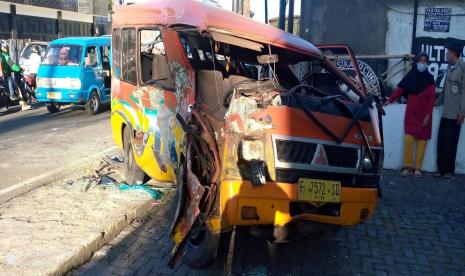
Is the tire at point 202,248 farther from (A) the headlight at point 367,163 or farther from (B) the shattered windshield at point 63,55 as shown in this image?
(B) the shattered windshield at point 63,55

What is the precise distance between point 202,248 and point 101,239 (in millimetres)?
1120

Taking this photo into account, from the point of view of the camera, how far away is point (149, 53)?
545 cm

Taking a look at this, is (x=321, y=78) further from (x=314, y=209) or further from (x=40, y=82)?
(x=40, y=82)

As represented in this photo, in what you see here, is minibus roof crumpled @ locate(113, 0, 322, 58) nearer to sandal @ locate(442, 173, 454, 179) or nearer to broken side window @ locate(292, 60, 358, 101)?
broken side window @ locate(292, 60, 358, 101)

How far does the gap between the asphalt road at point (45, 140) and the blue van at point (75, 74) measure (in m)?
0.47

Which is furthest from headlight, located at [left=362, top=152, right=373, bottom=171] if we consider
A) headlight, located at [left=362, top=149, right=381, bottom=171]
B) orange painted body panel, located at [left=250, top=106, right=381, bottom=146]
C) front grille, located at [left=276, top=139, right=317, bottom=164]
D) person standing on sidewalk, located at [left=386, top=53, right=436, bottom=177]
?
person standing on sidewalk, located at [left=386, top=53, right=436, bottom=177]

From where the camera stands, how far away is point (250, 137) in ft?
10.9

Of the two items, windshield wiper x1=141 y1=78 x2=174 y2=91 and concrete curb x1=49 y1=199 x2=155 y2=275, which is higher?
windshield wiper x1=141 y1=78 x2=174 y2=91

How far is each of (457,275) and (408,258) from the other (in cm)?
43

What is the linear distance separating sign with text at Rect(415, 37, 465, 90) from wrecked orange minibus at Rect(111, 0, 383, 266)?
4887 mm

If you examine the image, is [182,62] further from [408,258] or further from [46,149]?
[46,149]

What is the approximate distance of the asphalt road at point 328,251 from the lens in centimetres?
388

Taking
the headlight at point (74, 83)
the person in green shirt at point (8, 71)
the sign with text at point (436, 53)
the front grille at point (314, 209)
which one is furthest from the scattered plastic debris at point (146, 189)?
the person in green shirt at point (8, 71)

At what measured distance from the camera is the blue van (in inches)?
488
